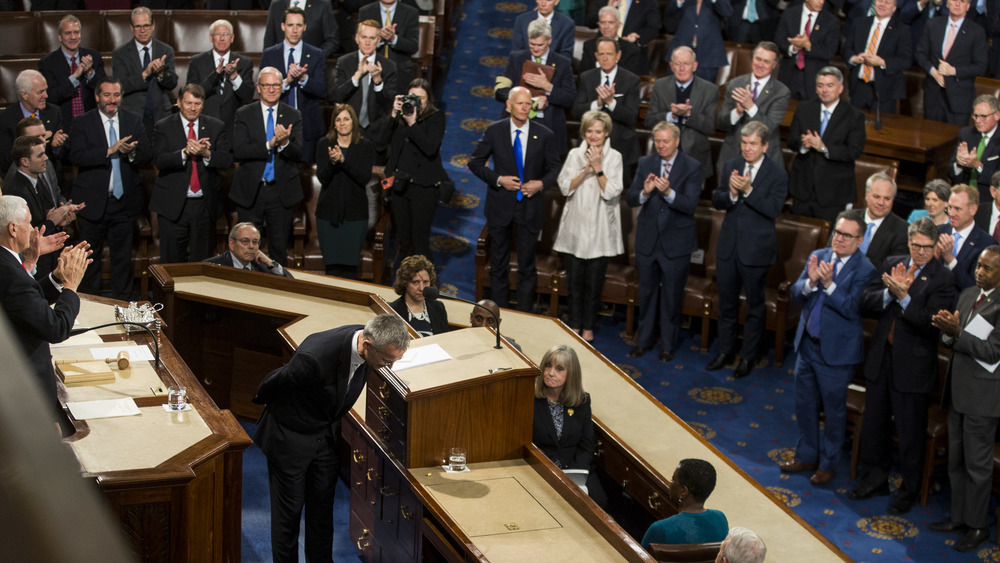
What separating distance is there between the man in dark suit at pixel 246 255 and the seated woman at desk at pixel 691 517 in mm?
3038

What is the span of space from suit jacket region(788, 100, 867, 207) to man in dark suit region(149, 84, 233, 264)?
3762 millimetres

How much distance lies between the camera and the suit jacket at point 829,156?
6934mm

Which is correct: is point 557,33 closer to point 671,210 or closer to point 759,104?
point 759,104

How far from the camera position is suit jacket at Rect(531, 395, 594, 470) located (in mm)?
4332

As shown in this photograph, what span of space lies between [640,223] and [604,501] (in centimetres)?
284

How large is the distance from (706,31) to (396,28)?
Result: 95.9 inches

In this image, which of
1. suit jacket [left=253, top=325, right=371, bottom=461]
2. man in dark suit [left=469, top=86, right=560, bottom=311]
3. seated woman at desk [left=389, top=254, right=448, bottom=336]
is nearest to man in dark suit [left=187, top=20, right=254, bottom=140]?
man in dark suit [left=469, top=86, right=560, bottom=311]

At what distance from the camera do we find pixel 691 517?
11.6ft

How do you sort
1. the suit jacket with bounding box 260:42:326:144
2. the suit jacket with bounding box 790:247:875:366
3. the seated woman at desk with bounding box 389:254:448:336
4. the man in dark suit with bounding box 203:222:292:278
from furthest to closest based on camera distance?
the suit jacket with bounding box 260:42:326:144 → the man in dark suit with bounding box 203:222:292:278 → the suit jacket with bounding box 790:247:875:366 → the seated woman at desk with bounding box 389:254:448:336

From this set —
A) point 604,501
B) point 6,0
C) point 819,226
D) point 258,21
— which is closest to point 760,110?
point 819,226

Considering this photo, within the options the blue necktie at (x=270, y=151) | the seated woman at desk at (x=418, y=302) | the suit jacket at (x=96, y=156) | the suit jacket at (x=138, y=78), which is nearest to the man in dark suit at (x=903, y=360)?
the seated woman at desk at (x=418, y=302)

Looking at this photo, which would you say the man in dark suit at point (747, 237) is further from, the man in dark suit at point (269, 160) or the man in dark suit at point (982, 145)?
the man in dark suit at point (269, 160)

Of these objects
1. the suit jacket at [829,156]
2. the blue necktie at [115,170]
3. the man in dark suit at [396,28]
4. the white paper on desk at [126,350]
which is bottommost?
the white paper on desk at [126,350]

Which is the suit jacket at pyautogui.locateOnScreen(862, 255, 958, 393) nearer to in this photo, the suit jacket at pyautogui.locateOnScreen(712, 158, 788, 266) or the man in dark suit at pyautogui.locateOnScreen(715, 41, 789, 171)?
the suit jacket at pyautogui.locateOnScreen(712, 158, 788, 266)
